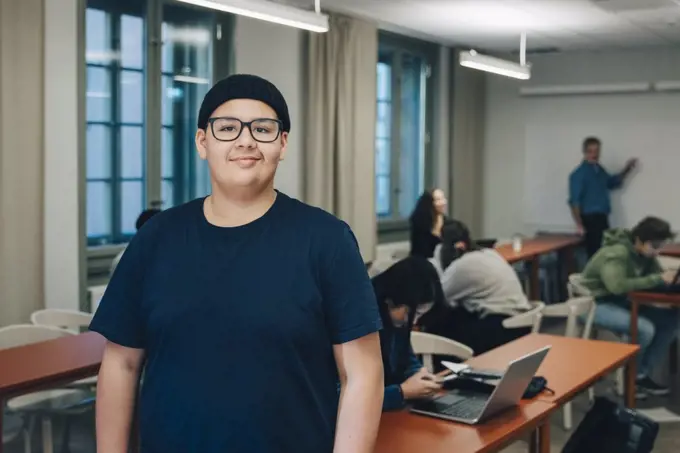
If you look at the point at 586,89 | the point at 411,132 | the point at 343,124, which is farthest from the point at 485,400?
the point at 586,89

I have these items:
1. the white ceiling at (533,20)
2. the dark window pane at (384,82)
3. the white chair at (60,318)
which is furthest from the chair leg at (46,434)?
the dark window pane at (384,82)

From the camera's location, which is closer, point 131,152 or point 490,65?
point 131,152

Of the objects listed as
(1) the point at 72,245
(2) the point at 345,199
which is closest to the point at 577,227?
(2) the point at 345,199

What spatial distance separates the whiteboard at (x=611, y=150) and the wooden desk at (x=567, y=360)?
5.98 metres

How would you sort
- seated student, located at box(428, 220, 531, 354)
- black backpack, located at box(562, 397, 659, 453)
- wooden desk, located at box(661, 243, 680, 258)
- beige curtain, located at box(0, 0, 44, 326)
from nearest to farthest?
black backpack, located at box(562, 397, 659, 453) < beige curtain, located at box(0, 0, 44, 326) < seated student, located at box(428, 220, 531, 354) < wooden desk, located at box(661, 243, 680, 258)

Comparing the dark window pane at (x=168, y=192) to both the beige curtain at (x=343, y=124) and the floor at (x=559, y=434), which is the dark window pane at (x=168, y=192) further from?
the floor at (x=559, y=434)

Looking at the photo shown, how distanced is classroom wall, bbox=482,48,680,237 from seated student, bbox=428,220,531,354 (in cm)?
514

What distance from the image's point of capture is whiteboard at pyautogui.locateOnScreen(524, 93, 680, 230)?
9.63 meters

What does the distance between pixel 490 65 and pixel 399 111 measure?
1.99 m

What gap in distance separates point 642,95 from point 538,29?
214cm

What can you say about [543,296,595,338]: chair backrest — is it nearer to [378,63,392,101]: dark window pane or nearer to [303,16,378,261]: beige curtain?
[303,16,378,261]: beige curtain

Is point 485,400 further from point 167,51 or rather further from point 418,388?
point 167,51

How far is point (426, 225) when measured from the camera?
7.23 metres

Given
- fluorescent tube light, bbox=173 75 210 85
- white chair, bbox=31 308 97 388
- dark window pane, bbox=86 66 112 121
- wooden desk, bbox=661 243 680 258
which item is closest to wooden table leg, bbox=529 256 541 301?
wooden desk, bbox=661 243 680 258
